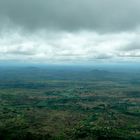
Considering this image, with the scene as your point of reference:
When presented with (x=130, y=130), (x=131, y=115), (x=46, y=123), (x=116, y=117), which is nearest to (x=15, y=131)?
(x=46, y=123)

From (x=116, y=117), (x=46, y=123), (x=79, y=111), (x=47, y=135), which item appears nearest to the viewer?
(x=47, y=135)

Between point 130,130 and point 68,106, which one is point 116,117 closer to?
point 130,130

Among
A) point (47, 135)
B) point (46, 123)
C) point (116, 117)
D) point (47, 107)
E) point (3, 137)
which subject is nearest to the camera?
point (3, 137)

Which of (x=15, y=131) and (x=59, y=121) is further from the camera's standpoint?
(x=59, y=121)

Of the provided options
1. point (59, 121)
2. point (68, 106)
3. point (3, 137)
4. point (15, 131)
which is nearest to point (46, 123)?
point (59, 121)

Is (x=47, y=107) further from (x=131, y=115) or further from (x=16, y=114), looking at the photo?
(x=131, y=115)

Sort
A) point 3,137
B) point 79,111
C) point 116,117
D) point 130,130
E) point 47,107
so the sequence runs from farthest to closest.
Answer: point 47,107 → point 79,111 → point 116,117 → point 130,130 → point 3,137

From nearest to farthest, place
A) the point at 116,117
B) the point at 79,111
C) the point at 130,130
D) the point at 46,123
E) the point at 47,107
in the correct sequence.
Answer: the point at 130,130
the point at 46,123
the point at 116,117
the point at 79,111
the point at 47,107

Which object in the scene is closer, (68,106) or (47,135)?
(47,135)
